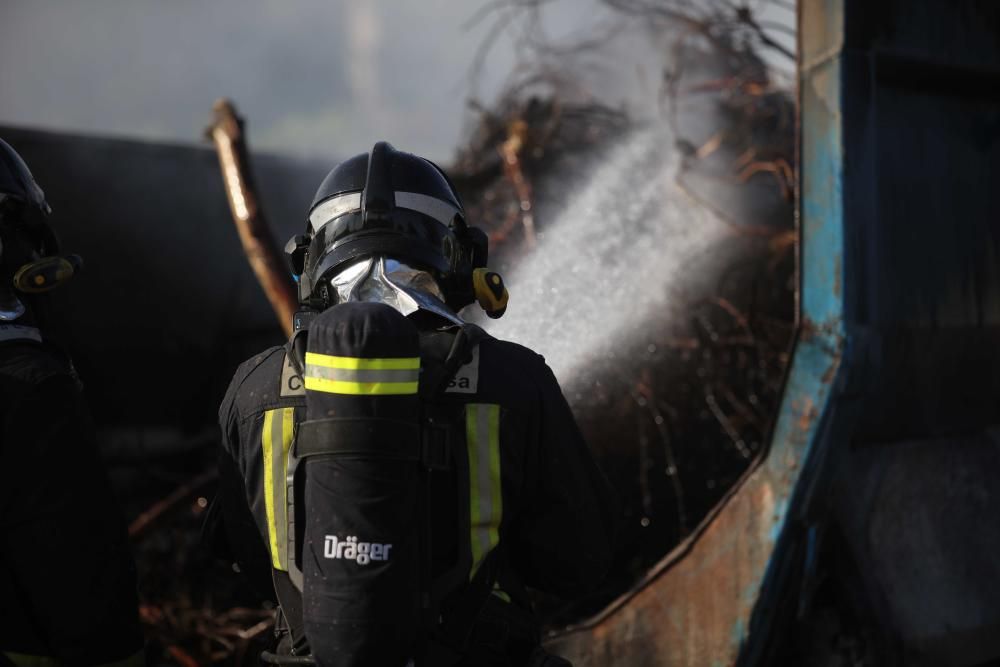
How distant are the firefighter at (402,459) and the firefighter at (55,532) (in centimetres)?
24

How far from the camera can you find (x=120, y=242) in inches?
190

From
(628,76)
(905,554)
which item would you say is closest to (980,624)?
(905,554)

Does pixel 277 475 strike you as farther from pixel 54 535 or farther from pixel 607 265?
pixel 607 265

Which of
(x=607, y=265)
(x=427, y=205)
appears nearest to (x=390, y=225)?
(x=427, y=205)

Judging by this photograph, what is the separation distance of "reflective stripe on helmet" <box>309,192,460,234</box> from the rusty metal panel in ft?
3.55

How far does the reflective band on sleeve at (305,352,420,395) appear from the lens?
4.23ft

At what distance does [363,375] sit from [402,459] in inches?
6.0

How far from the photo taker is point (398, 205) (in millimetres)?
1713

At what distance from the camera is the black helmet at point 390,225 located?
1.65m

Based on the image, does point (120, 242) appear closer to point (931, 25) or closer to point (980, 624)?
point (931, 25)

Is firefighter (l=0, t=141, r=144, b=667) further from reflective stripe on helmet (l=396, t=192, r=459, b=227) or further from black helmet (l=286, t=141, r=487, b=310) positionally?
reflective stripe on helmet (l=396, t=192, r=459, b=227)

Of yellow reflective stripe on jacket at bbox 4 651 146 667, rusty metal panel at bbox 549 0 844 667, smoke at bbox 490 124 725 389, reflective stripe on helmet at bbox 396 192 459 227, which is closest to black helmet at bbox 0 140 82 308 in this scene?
yellow reflective stripe on jacket at bbox 4 651 146 667

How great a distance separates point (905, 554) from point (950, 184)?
3.65ft

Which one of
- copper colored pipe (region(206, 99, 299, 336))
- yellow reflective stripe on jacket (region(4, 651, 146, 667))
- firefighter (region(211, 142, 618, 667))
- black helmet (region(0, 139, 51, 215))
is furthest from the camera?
copper colored pipe (region(206, 99, 299, 336))
